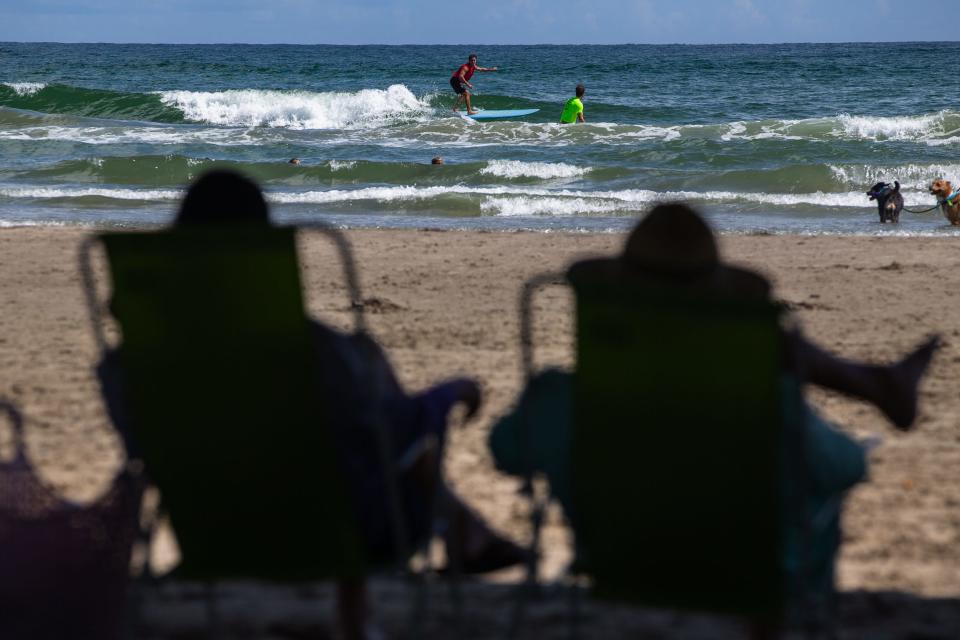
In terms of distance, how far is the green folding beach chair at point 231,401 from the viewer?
2105 millimetres

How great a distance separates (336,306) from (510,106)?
2448 centimetres

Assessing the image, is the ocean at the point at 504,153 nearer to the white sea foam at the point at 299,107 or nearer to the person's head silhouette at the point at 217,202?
the white sea foam at the point at 299,107

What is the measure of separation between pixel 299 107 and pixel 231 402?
29.3 metres

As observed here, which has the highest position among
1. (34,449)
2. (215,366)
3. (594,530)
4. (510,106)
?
(510,106)

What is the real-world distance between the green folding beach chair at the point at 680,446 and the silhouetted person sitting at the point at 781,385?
0.04 m

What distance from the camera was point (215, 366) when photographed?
7.05ft

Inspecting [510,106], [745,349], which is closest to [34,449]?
[745,349]

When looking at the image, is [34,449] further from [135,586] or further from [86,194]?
[86,194]

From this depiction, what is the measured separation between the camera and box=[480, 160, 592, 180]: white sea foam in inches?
612

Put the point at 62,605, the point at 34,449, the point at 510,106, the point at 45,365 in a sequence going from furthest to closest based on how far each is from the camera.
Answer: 1. the point at 510,106
2. the point at 45,365
3. the point at 34,449
4. the point at 62,605

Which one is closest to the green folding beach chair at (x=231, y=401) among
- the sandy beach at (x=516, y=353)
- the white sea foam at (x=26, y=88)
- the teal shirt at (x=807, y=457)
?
the teal shirt at (x=807, y=457)

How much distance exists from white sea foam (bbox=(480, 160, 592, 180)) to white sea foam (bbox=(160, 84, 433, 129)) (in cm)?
1210

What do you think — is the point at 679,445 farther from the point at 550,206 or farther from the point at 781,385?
the point at 550,206

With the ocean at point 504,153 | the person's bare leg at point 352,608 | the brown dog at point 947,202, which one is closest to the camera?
the person's bare leg at point 352,608
